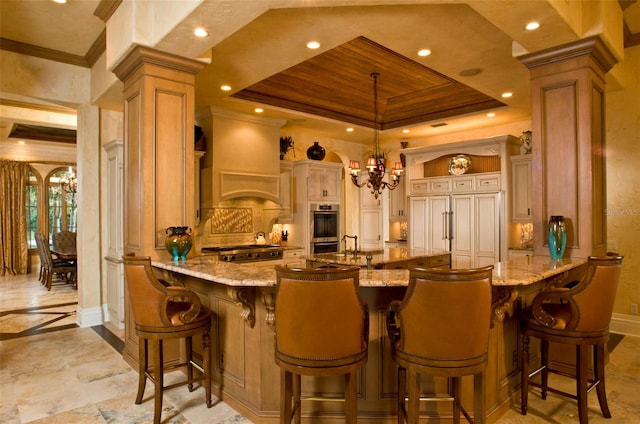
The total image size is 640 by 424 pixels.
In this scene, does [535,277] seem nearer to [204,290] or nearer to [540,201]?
[540,201]

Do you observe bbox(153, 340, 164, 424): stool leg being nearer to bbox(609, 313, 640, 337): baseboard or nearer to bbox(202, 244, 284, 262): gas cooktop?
bbox(202, 244, 284, 262): gas cooktop

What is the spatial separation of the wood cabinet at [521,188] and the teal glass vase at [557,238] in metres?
2.99

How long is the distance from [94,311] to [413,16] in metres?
4.95

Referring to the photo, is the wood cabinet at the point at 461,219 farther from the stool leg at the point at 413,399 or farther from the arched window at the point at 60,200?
the arched window at the point at 60,200

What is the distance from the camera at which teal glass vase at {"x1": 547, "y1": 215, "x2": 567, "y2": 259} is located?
3.25 m

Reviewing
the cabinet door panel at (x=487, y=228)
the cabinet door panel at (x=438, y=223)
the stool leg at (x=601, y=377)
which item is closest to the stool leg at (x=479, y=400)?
the stool leg at (x=601, y=377)

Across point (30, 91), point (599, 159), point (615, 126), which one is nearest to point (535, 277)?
point (599, 159)

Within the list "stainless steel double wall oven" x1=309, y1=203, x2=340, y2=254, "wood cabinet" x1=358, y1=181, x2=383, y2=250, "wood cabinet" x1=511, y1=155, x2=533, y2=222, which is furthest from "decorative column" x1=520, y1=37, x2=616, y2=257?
"wood cabinet" x1=358, y1=181, x2=383, y2=250

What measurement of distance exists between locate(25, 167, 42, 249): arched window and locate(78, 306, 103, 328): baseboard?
6.32 metres

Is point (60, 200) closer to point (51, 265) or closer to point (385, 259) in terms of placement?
point (51, 265)

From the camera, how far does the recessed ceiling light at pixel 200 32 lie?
2916mm

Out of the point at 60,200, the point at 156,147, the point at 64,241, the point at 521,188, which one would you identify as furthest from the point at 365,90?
the point at 60,200

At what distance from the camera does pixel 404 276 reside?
2.40 meters

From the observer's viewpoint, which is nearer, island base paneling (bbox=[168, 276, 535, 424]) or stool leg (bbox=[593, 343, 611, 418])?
island base paneling (bbox=[168, 276, 535, 424])
